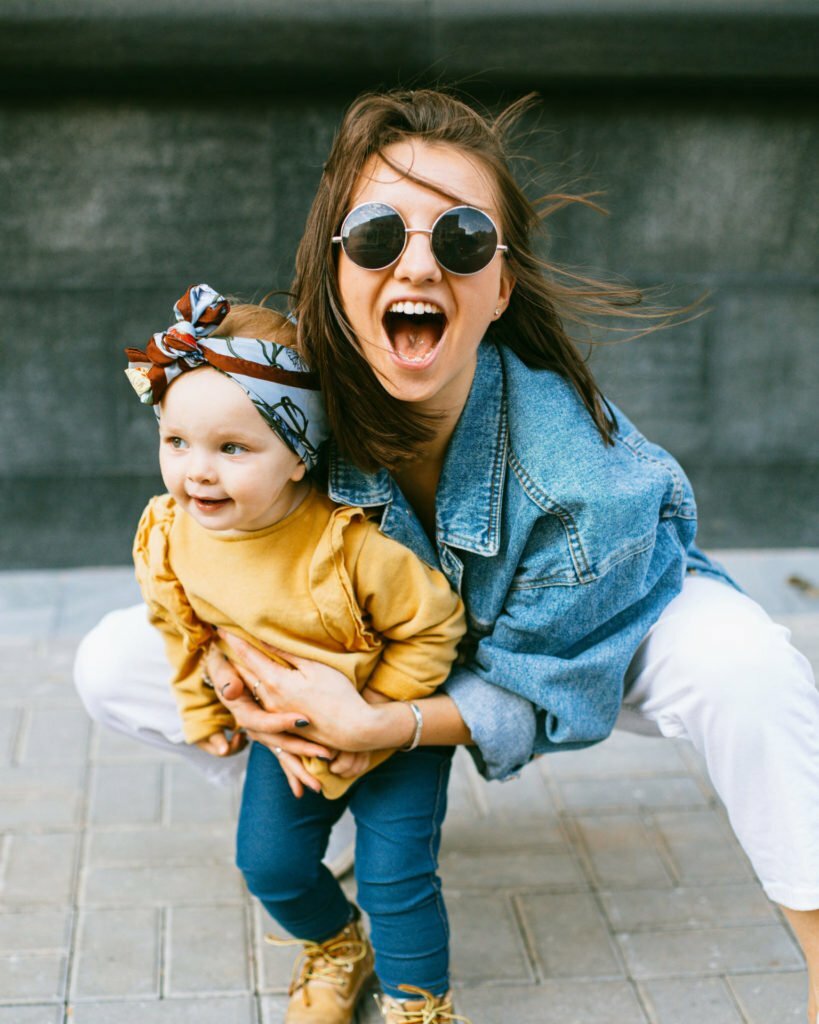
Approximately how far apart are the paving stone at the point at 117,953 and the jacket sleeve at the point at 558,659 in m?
0.79

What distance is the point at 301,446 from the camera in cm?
204

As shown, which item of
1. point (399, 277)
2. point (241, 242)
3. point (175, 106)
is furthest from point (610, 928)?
point (175, 106)

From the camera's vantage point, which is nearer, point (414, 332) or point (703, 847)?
point (414, 332)

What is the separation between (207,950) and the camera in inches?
96.3

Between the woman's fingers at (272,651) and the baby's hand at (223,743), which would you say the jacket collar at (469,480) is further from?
the baby's hand at (223,743)

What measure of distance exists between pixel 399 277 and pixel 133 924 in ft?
4.76

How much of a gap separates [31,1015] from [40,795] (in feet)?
2.53

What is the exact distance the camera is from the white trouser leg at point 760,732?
1988mm

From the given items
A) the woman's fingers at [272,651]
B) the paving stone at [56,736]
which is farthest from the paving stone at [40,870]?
the woman's fingers at [272,651]

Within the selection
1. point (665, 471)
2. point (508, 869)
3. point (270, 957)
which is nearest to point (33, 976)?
point (270, 957)

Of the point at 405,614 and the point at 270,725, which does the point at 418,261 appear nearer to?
the point at 405,614

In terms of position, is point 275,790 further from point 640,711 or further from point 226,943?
point 640,711

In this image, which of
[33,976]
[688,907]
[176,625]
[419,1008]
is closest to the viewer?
[419,1008]

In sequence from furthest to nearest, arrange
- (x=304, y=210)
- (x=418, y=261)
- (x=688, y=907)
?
(x=304, y=210)
(x=688, y=907)
(x=418, y=261)
